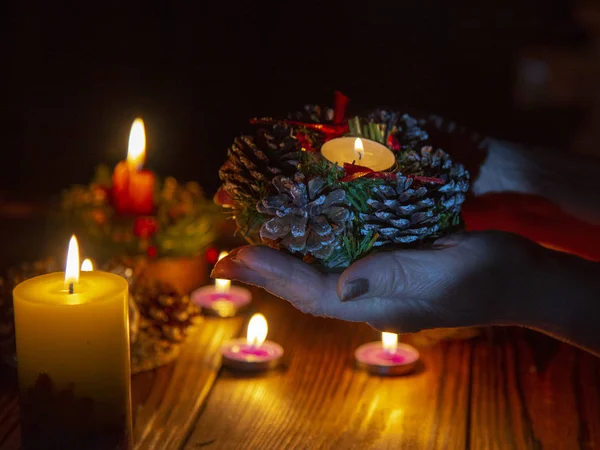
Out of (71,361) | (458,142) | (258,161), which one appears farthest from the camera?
(458,142)

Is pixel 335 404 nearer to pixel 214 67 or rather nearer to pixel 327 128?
pixel 327 128

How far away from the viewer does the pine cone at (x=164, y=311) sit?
39.7 inches

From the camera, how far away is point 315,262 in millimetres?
811

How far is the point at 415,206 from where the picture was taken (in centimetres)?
76

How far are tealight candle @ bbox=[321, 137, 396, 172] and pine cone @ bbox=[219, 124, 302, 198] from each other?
44mm

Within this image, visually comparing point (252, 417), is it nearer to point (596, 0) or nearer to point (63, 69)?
point (63, 69)

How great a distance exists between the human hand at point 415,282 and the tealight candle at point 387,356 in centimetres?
12

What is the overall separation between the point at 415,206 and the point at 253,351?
33 centimetres

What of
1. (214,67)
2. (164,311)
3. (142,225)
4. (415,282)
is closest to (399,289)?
(415,282)

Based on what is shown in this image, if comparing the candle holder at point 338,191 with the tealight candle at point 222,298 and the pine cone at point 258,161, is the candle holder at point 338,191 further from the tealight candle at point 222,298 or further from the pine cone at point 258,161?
the tealight candle at point 222,298

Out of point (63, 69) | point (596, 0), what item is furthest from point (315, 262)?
point (596, 0)

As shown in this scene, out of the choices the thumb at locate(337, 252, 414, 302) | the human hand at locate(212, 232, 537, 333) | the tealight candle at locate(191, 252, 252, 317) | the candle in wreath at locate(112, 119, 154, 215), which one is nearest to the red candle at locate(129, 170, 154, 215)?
the candle in wreath at locate(112, 119, 154, 215)

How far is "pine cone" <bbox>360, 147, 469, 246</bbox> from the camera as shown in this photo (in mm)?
761

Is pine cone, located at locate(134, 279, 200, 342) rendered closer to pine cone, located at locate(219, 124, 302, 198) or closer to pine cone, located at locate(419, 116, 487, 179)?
pine cone, located at locate(219, 124, 302, 198)
